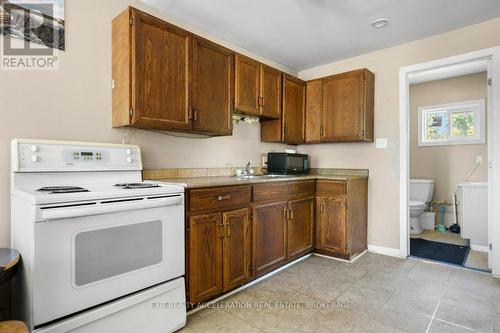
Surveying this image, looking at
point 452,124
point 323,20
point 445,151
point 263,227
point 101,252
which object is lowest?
point 263,227

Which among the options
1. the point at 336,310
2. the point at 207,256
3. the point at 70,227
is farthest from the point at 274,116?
the point at 70,227

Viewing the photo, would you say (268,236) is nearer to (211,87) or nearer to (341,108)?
(211,87)

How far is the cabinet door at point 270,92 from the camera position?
295 cm

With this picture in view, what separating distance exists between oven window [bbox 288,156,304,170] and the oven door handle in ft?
5.86

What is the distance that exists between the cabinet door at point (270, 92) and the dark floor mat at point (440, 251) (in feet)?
7.54

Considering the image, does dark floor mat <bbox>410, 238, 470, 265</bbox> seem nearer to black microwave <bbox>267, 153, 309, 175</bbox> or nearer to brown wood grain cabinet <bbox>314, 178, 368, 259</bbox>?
brown wood grain cabinet <bbox>314, 178, 368, 259</bbox>

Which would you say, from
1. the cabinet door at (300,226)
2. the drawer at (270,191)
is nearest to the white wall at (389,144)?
the cabinet door at (300,226)

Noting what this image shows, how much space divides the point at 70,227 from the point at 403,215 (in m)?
3.13

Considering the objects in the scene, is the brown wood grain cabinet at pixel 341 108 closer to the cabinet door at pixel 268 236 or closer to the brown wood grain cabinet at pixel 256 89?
the brown wood grain cabinet at pixel 256 89

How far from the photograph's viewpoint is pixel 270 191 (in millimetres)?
2533

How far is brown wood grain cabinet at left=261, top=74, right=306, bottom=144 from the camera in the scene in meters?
3.26

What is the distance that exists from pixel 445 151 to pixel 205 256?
419 cm

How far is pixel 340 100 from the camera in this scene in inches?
129

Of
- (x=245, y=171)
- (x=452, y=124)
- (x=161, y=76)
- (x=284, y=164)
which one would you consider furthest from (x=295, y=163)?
(x=452, y=124)
